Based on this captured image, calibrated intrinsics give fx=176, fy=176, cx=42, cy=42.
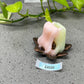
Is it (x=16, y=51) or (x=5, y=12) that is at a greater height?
(x=5, y=12)

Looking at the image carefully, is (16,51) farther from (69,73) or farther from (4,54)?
(69,73)

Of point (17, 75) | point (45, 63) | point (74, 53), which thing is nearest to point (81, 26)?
point (74, 53)

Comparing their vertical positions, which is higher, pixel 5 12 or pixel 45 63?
pixel 5 12

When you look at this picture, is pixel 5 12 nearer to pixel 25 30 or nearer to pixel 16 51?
pixel 25 30

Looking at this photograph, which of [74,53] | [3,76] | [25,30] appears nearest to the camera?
[3,76]

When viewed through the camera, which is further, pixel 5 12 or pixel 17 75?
pixel 5 12

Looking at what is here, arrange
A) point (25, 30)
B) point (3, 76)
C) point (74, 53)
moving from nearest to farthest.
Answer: point (3, 76)
point (74, 53)
point (25, 30)

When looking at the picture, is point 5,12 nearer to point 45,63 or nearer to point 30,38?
point 30,38

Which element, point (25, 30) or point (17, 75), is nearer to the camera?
point (17, 75)

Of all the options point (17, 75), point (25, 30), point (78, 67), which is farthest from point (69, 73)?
point (25, 30)
